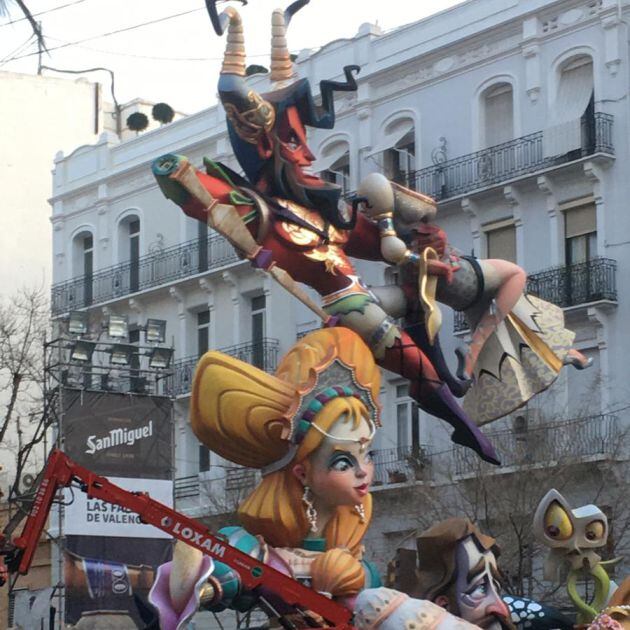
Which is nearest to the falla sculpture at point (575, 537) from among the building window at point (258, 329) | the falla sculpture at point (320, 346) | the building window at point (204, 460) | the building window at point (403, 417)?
the falla sculpture at point (320, 346)

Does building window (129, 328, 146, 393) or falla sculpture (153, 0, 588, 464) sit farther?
building window (129, 328, 146, 393)

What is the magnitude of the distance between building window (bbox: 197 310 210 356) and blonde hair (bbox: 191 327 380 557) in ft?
73.5

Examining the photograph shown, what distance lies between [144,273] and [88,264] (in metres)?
2.45

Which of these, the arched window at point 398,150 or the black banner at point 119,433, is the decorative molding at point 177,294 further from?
the black banner at point 119,433

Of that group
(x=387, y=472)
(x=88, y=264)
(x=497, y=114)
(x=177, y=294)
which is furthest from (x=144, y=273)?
(x=497, y=114)

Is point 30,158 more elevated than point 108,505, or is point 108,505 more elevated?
point 30,158

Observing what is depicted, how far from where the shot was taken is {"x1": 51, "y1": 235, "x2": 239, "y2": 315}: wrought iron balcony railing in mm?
34375

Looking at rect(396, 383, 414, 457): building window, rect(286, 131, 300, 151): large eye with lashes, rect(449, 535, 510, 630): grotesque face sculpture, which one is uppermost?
rect(286, 131, 300, 151): large eye with lashes

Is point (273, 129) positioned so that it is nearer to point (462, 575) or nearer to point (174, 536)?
point (174, 536)

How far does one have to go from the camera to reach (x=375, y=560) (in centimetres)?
2600

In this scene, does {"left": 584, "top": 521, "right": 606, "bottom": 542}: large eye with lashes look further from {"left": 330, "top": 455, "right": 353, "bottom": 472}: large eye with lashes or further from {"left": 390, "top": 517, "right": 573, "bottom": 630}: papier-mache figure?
{"left": 330, "top": 455, "right": 353, "bottom": 472}: large eye with lashes

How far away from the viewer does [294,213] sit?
42.0 ft

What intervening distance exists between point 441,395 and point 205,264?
71.2 feet

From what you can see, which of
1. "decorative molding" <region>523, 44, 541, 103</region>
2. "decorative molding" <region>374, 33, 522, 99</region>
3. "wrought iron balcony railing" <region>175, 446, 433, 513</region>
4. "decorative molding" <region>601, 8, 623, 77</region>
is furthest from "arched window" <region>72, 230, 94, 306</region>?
"decorative molding" <region>601, 8, 623, 77</region>
